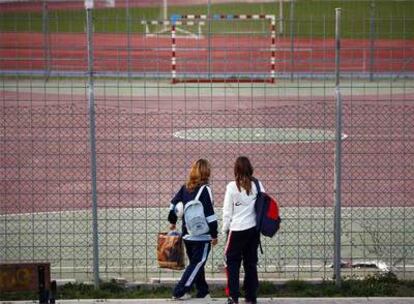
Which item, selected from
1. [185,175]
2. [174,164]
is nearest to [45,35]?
[174,164]

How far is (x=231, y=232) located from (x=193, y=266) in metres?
0.53

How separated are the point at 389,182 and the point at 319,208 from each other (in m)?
2.24

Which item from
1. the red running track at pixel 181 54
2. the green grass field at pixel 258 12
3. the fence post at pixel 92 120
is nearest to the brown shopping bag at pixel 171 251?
the fence post at pixel 92 120

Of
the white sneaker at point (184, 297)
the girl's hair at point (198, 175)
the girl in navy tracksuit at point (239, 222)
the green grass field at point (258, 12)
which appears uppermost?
the green grass field at point (258, 12)

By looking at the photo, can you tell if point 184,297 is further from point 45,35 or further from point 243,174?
point 45,35

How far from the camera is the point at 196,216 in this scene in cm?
812

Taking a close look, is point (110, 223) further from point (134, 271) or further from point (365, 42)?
point (365, 42)

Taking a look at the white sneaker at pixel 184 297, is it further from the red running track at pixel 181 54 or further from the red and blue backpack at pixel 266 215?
the red running track at pixel 181 54

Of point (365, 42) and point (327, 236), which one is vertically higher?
point (365, 42)

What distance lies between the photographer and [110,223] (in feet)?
37.7

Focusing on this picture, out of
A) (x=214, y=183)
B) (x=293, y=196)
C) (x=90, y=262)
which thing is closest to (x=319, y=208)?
(x=293, y=196)

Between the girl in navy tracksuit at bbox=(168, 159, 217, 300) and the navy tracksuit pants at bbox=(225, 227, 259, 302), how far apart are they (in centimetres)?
24

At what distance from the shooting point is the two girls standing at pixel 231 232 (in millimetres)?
8008

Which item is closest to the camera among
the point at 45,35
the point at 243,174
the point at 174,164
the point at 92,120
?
the point at 243,174
